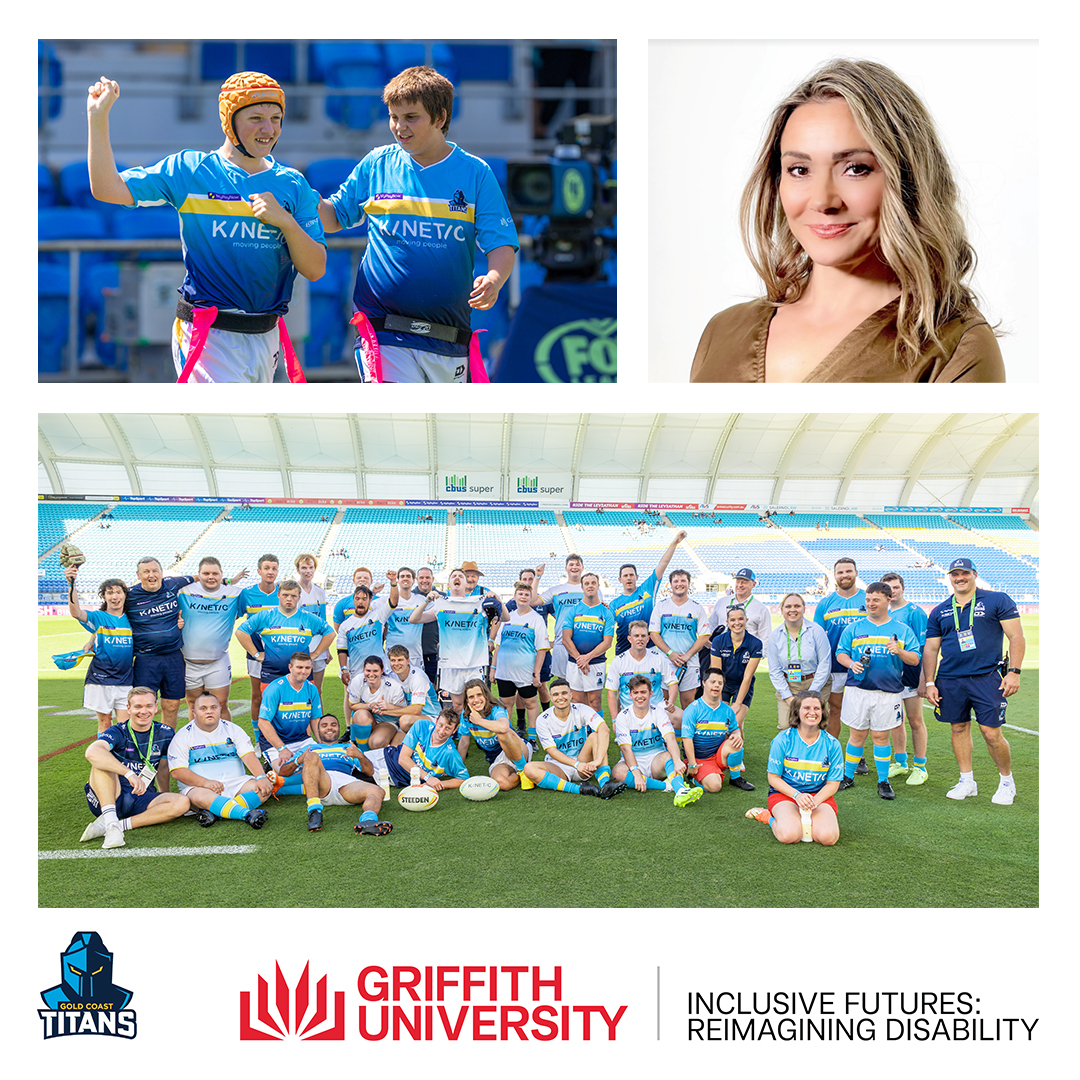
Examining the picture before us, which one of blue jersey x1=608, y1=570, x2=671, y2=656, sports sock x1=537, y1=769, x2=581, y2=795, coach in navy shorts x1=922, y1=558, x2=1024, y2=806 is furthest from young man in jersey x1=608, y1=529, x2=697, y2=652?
coach in navy shorts x1=922, y1=558, x2=1024, y2=806

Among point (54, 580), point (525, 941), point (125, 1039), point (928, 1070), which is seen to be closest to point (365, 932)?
point (525, 941)

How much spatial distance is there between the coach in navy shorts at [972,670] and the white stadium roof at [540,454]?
437cm

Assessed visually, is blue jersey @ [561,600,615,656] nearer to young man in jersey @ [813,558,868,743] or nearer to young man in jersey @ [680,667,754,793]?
young man in jersey @ [680,667,754,793]

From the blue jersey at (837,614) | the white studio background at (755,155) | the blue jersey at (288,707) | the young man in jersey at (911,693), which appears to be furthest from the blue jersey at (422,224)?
the young man in jersey at (911,693)

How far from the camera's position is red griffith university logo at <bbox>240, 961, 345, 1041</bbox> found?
3.21 meters

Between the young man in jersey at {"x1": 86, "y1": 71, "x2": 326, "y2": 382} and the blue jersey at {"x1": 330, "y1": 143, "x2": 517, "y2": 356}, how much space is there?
24 cm

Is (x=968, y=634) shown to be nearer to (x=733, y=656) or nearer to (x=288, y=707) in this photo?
(x=733, y=656)

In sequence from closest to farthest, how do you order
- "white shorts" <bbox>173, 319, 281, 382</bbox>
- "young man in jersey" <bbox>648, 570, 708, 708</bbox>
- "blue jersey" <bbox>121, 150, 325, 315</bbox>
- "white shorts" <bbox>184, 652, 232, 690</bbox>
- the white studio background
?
the white studio background, "blue jersey" <bbox>121, 150, 325, 315</bbox>, "white shorts" <bbox>173, 319, 281, 382</bbox>, "white shorts" <bbox>184, 652, 232, 690</bbox>, "young man in jersey" <bbox>648, 570, 708, 708</bbox>

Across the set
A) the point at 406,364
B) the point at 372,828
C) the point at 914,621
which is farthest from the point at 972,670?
the point at 406,364

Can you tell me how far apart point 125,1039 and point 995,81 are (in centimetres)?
552

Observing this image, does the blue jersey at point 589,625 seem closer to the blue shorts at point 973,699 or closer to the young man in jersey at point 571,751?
the young man in jersey at point 571,751

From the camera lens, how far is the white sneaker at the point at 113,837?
4078mm
